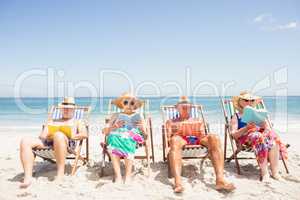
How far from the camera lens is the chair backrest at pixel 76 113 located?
14.7 ft

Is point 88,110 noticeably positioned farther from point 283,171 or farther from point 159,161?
point 283,171

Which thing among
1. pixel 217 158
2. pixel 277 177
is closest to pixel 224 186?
pixel 217 158

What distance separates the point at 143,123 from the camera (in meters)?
3.95

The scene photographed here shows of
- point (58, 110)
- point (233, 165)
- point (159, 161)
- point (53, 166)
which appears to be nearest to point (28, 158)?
point (53, 166)

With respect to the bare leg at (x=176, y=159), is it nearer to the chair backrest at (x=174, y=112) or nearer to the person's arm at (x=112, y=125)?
the person's arm at (x=112, y=125)

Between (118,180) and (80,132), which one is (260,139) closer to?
(118,180)

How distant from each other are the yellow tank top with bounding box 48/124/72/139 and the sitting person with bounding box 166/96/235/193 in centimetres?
119

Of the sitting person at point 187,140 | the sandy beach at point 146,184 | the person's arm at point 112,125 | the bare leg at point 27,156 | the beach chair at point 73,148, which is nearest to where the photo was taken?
the sandy beach at point 146,184

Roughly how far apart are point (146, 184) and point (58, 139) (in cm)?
109

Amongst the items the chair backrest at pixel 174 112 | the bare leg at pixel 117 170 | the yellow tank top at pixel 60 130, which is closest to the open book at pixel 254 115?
the chair backrest at pixel 174 112

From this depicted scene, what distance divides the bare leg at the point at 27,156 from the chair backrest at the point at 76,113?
692mm

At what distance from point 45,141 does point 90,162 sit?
0.74 metres

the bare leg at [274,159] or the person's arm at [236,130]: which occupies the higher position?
the person's arm at [236,130]

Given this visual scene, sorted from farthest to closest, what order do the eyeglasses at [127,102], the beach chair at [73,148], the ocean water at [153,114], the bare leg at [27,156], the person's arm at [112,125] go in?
the ocean water at [153,114], the eyeglasses at [127,102], the person's arm at [112,125], the beach chair at [73,148], the bare leg at [27,156]
